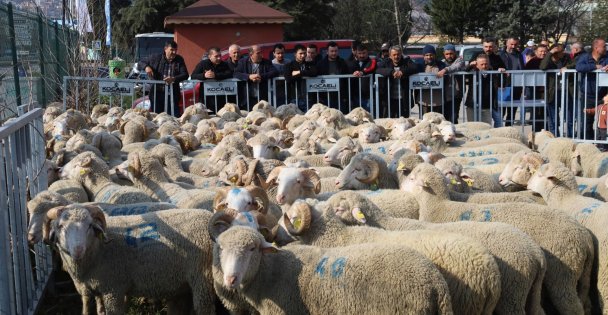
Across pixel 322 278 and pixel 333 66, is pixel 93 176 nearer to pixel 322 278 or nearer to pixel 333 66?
pixel 322 278

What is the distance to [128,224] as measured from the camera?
17.1 ft

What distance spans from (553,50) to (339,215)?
8477 mm

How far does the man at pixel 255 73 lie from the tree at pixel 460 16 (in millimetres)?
23534

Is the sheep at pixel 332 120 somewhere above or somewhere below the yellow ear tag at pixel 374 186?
above

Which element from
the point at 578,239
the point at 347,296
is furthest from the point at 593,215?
the point at 347,296

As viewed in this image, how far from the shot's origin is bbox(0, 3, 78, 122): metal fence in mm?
10492

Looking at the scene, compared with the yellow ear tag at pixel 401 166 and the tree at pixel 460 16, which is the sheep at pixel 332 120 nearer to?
the yellow ear tag at pixel 401 166

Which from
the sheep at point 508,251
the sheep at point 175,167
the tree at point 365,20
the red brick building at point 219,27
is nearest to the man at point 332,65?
the sheep at point 175,167

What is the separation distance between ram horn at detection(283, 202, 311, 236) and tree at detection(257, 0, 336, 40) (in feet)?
97.9

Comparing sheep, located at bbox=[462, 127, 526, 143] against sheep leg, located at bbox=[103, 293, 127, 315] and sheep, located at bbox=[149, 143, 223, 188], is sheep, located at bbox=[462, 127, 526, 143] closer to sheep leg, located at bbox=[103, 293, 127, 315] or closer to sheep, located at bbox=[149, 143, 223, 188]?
sheep, located at bbox=[149, 143, 223, 188]

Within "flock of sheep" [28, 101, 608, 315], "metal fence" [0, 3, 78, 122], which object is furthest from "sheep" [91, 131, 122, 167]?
"metal fence" [0, 3, 78, 122]

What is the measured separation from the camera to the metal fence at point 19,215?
15.1 feet

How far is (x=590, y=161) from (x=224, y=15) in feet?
67.1

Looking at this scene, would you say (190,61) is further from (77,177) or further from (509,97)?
(77,177)
